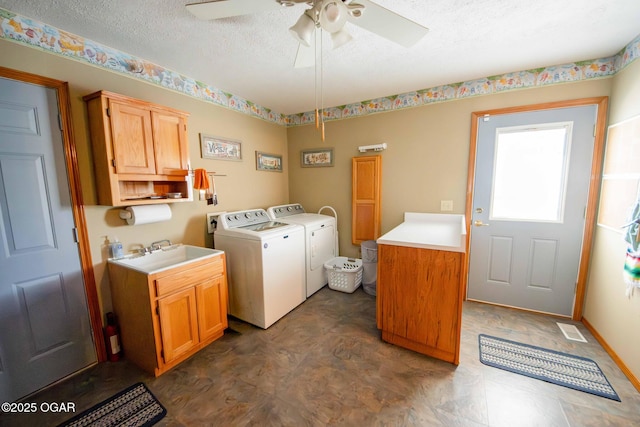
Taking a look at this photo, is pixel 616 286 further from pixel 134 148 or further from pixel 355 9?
pixel 134 148

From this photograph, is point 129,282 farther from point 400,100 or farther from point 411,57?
point 400,100

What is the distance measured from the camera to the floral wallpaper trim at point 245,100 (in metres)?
1.58

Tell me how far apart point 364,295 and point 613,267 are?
224cm

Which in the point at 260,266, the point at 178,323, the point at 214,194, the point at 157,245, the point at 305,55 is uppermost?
the point at 305,55

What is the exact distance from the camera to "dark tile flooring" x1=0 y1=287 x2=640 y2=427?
144 centimetres

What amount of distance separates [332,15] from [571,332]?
10.7ft

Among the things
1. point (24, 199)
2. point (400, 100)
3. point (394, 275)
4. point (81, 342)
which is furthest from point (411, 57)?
point (81, 342)

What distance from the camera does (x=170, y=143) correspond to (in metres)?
2.08

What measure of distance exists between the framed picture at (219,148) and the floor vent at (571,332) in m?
3.83

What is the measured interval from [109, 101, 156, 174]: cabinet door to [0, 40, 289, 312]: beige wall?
11.2 inches

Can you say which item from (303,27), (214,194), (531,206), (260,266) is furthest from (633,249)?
(214,194)

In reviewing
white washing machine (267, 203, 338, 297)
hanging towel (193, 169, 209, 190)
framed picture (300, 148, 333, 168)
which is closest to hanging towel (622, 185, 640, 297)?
white washing machine (267, 203, 338, 297)

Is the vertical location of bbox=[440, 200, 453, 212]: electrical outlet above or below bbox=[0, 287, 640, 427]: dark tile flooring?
above

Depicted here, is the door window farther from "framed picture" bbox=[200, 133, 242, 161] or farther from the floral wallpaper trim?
"framed picture" bbox=[200, 133, 242, 161]
